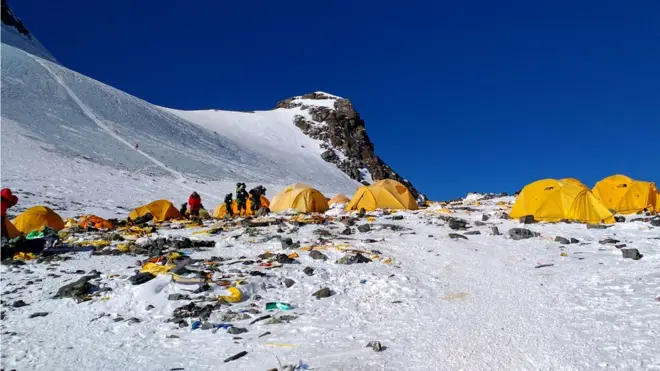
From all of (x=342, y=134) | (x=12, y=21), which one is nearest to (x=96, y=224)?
(x=342, y=134)

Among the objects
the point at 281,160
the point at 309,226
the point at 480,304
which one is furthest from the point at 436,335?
the point at 281,160

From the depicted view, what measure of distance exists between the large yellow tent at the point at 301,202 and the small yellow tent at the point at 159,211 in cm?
498

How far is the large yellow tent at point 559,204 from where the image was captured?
1548 centimetres

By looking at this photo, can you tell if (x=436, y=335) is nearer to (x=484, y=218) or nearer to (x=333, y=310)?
(x=333, y=310)

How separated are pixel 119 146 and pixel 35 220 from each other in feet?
111

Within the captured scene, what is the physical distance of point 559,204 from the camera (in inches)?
628

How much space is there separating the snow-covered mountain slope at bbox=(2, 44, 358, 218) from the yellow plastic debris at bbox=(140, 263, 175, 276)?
18.2 m

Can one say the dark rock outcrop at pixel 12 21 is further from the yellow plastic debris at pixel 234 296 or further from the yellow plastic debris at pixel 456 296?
the yellow plastic debris at pixel 456 296

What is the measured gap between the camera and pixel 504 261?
32.2ft

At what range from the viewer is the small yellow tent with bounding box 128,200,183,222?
848 inches


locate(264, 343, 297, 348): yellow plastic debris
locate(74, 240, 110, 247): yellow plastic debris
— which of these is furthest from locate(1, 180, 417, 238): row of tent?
locate(264, 343, 297, 348): yellow plastic debris

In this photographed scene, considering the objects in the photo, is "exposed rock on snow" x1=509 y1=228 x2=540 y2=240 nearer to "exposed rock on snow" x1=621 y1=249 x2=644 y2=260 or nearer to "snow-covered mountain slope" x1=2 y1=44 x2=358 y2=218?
"exposed rock on snow" x1=621 y1=249 x2=644 y2=260

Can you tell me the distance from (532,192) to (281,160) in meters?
61.7

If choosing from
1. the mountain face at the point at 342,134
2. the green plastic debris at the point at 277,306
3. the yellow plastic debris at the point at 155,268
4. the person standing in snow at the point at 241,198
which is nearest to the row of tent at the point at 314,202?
the person standing in snow at the point at 241,198
